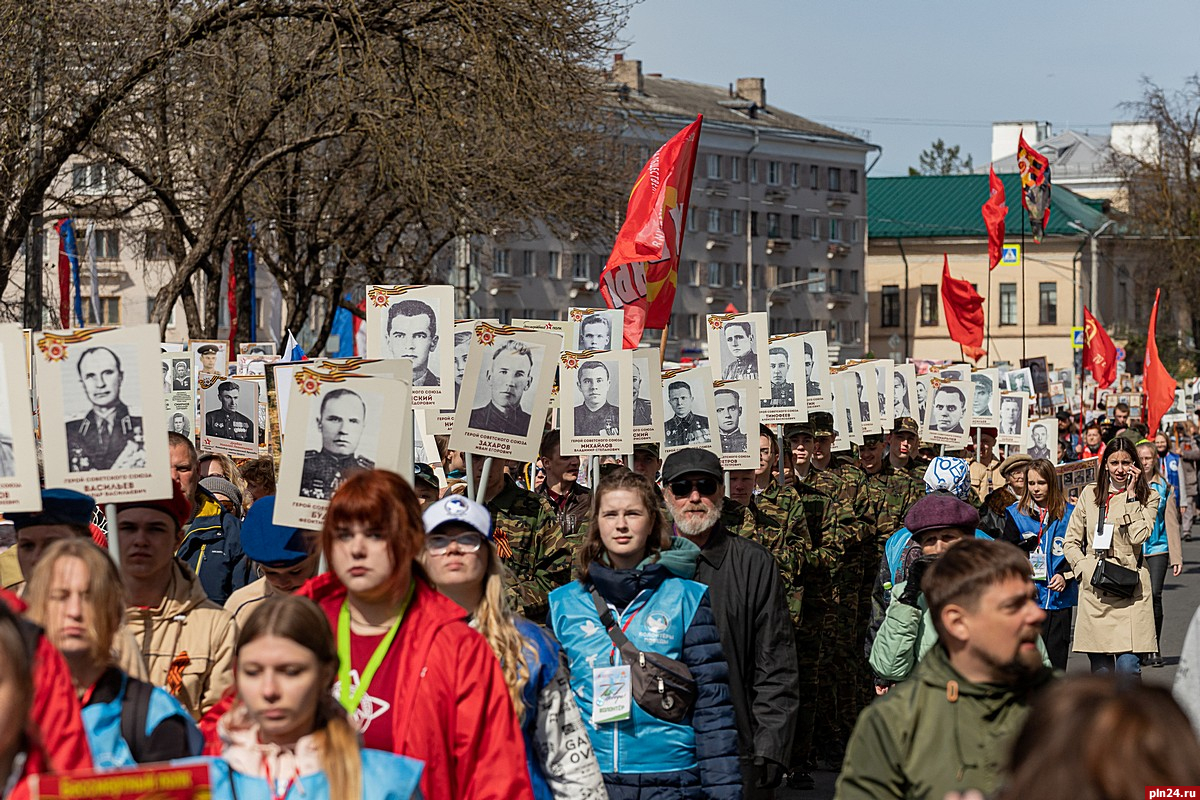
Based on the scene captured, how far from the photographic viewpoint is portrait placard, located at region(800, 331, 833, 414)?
1380 cm

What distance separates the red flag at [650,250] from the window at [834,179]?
8085 cm

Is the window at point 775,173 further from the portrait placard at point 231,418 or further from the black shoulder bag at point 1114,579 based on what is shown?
the portrait placard at point 231,418

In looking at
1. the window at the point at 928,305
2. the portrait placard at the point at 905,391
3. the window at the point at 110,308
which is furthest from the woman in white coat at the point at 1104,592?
the window at the point at 928,305

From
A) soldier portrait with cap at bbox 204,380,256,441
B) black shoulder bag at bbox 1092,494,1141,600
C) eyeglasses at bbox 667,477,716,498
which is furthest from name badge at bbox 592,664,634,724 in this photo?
black shoulder bag at bbox 1092,494,1141,600

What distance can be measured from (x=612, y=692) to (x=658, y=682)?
14 cm

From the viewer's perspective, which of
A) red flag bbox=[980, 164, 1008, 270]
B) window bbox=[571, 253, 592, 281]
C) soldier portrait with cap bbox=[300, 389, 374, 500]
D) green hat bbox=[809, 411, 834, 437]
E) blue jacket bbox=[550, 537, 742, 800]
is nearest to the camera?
blue jacket bbox=[550, 537, 742, 800]

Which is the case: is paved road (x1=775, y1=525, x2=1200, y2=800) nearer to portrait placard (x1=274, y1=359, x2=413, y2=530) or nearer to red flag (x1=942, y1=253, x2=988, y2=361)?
portrait placard (x1=274, y1=359, x2=413, y2=530)

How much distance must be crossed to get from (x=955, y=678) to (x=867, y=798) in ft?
1.07

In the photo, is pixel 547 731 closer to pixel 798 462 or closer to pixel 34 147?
pixel 798 462

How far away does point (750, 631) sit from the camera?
699cm

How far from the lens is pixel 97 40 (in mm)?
20062

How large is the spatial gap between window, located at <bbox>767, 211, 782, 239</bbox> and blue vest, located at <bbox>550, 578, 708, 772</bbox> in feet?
281

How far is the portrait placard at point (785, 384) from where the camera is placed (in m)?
13.2

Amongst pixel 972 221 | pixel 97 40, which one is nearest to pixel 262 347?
pixel 97 40
